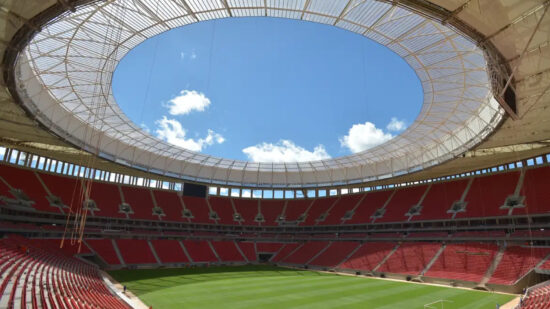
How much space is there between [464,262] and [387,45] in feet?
88.4

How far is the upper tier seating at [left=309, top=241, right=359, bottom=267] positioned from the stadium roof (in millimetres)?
19024

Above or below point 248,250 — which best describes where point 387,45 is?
above

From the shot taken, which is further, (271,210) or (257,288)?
(271,210)

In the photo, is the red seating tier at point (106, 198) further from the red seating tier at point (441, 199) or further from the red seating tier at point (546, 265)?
the red seating tier at point (546, 265)

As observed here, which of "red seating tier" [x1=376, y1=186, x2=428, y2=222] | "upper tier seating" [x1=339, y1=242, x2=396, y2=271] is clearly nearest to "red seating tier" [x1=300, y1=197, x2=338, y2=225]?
"red seating tier" [x1=376, y1=186, x2=428, y2=222]

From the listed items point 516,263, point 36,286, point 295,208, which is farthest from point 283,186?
point 36,286

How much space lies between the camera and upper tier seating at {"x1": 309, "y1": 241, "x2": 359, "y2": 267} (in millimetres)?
47188

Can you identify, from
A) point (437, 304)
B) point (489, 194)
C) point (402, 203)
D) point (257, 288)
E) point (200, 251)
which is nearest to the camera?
point (437, 304)

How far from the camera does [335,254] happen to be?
48.8 m

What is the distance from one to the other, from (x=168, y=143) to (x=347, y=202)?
33.5m

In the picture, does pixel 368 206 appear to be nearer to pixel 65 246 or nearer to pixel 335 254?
pixel 335 254

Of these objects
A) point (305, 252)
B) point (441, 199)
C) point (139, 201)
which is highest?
point (139, 201)

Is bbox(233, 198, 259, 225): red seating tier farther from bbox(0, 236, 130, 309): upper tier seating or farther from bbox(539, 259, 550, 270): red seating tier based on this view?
bbox(539, 259, 550, 270): red seating tier

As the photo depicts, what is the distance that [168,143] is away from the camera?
44.7 m
